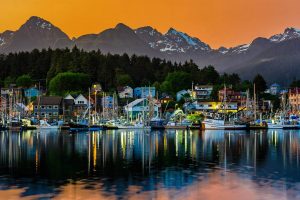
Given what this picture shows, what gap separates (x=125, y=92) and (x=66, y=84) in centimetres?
2008

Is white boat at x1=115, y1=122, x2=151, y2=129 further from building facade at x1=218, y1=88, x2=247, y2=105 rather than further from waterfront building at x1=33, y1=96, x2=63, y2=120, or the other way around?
building facade at x1=218, y1=88, x2=247, y2=105

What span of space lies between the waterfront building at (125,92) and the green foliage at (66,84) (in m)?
12.6

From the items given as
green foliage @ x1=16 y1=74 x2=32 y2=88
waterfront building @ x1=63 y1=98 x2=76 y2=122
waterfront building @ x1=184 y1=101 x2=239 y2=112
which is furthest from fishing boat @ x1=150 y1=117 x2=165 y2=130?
green foliage @ x1=16 y1=74 x2=32 y2=88

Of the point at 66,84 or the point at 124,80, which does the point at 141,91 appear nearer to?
the point at 124,80

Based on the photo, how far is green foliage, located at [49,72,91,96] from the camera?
16225 centimetres

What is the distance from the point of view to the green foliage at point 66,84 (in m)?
162

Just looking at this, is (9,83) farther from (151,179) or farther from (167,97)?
(151,179)

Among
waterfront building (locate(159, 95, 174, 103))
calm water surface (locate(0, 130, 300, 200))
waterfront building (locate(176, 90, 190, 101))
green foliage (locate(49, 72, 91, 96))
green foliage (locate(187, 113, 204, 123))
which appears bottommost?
calm water surface (locate(0, 130, 300, 200))

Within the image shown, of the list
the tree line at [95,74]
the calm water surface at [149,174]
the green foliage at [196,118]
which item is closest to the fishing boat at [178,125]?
the green foliage at [196,118]

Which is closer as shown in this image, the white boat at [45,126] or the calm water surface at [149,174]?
the calm water surface at [149,174]

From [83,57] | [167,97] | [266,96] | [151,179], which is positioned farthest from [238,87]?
[151,179]

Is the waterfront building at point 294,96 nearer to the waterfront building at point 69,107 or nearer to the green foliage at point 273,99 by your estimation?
the green foliage at point 273,99

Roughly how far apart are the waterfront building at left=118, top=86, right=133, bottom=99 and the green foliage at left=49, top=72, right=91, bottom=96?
Result: 12567mm

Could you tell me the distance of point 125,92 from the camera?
168125 mm
